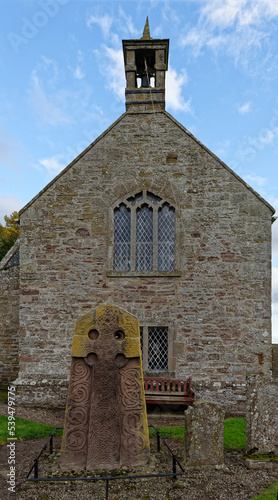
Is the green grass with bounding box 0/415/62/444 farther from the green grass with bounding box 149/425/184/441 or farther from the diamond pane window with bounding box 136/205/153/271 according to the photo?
the diamond pane window with bounding box 136/205/153/271

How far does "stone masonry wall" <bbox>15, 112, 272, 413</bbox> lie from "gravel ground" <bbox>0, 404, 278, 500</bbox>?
4.13 m

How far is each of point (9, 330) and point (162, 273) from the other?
5.84 metres

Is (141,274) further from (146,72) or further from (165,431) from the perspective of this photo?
(146,72)

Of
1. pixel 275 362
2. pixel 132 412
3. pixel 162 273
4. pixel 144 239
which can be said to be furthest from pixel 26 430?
pixel 275 362

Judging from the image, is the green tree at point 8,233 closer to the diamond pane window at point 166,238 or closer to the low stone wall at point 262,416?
the diamond pane window at point 166,238

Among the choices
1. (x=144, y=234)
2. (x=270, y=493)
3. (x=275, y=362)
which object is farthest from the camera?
(x=275, y=362)

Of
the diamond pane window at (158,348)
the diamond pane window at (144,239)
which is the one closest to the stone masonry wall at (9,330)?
the diamond pane window at (144,239)


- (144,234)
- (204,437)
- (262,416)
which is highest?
(144,234)

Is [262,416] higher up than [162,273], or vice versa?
[162,273]

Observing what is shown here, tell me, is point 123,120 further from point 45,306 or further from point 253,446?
point 253,446

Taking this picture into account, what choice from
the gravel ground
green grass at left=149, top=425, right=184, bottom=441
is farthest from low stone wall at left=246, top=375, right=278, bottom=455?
green grass at left=149, top=425, right=184, bottom=441

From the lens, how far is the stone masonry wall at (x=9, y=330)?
12.6 m

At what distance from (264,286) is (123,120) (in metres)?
6.82

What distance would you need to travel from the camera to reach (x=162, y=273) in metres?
11.0
